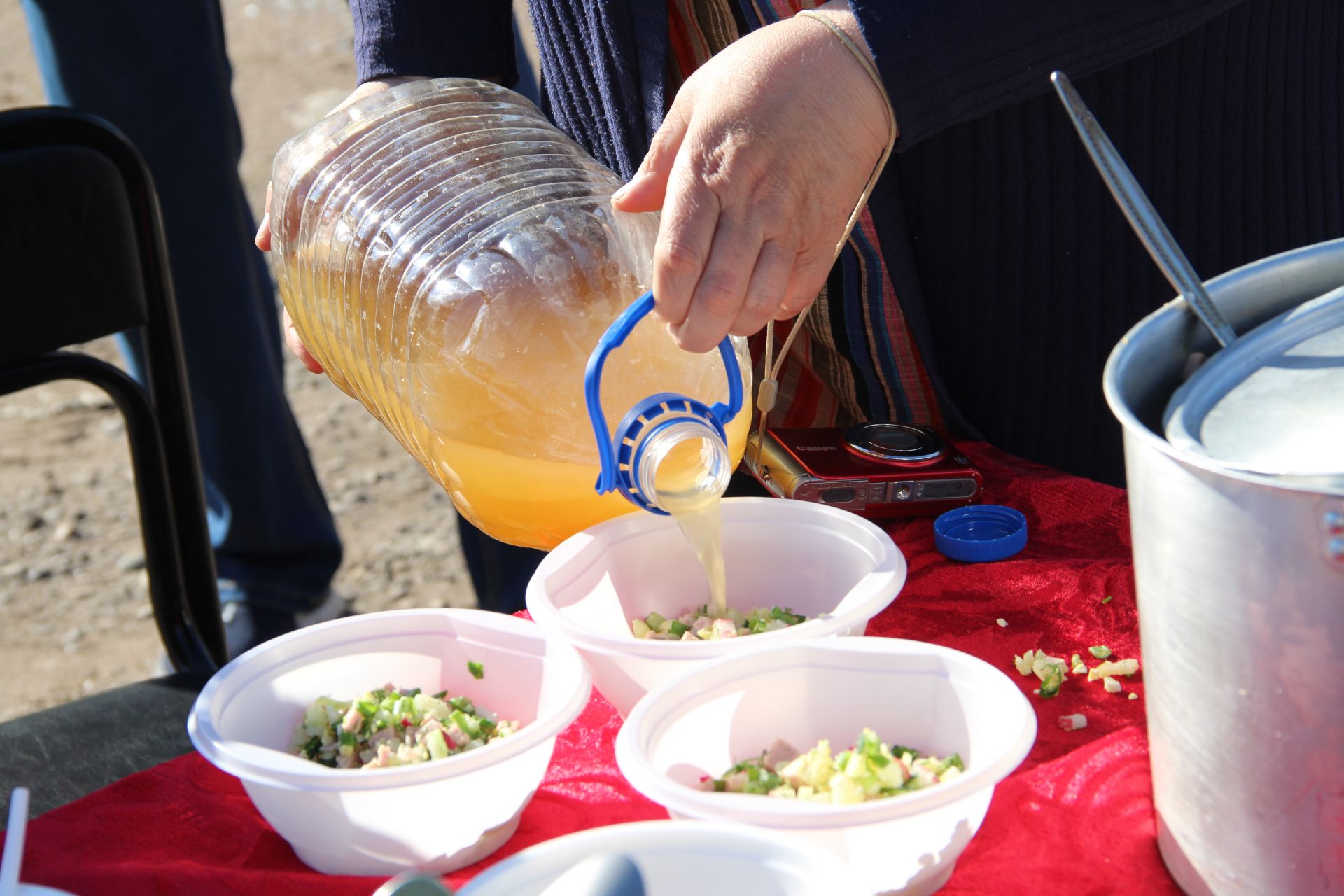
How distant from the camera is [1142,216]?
2.02ft

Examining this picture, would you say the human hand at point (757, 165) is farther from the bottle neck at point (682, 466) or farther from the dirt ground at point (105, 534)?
the dirt ground at point (105, 534)

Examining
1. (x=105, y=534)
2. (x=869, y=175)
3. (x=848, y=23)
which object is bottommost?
(x=105, y=534)

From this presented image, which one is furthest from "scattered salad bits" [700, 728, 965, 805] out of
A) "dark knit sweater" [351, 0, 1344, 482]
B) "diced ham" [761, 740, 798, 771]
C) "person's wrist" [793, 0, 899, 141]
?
"dark knit sweater" [351, 0, 1344, 482]

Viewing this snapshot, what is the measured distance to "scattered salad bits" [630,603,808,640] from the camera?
0.80 meters

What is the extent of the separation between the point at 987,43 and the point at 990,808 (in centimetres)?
52

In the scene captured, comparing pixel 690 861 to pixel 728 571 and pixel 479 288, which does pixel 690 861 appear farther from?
pixel 479 288

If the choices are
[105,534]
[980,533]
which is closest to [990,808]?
[980,533]

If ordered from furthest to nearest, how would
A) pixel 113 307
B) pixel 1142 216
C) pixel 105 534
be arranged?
1. pixel 105 534
2. pixel 113 307
3. pixel 1142 216

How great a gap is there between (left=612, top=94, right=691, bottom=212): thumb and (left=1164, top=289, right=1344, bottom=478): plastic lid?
0.42m

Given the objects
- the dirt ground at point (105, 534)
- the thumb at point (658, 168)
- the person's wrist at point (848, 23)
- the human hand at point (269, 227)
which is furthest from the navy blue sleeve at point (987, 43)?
the dirt ground at point (105, 534)

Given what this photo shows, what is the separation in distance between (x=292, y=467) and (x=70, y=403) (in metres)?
1.63

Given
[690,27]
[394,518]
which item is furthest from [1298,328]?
[394,518]

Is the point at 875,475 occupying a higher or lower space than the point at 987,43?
lower

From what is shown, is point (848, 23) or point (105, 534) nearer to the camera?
point (848, 23)
